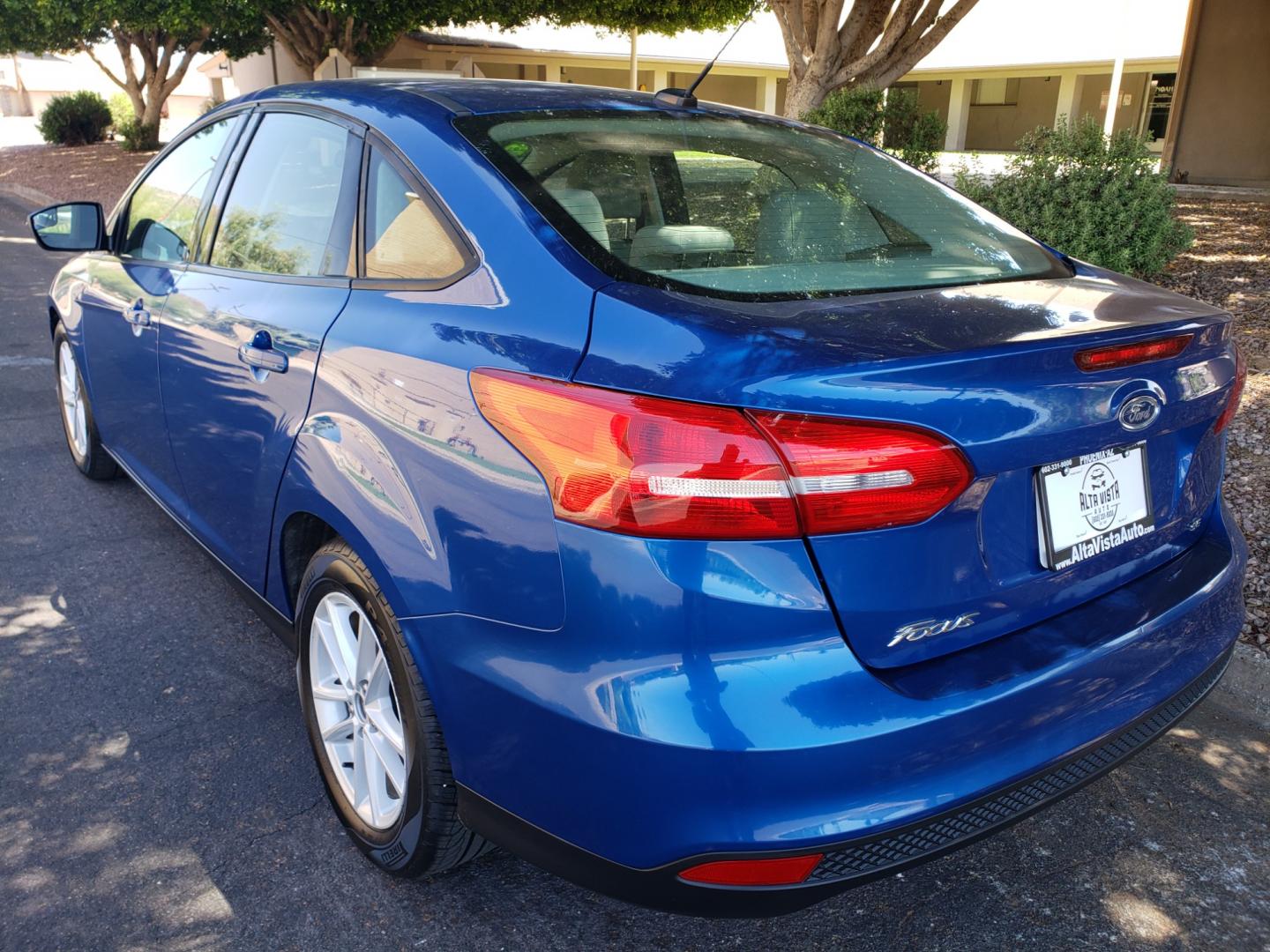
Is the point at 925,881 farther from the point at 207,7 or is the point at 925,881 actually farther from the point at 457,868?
the point at 207,7

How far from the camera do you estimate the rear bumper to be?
1.62 meters

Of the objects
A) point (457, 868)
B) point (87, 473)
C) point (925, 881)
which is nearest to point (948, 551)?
point (925, 881)

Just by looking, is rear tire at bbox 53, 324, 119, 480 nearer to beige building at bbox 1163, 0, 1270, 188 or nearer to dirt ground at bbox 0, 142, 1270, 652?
dirt ground at bbox 0, 142, 1270, 652

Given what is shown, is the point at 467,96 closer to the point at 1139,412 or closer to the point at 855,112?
the point at 1139,412

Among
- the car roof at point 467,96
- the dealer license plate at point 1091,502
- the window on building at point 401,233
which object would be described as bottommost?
the dealer license plate at point 1091,502

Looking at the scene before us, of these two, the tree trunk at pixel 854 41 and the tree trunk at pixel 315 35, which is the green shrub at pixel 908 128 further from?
the tree trunk at pixel 315 35

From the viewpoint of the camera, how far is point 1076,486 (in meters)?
1.91

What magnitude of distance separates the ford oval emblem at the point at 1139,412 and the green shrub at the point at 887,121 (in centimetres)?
771

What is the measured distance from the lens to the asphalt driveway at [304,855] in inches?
89.5

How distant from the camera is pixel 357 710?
2428mm

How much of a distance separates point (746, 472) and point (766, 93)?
40244 millimetres

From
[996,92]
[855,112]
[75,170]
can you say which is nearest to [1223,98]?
[855,112]

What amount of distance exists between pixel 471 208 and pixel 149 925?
1.72 meters

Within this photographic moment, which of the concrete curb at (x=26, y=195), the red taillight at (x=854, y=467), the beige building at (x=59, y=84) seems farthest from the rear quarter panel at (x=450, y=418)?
the beige building at (x=59, y=84)
